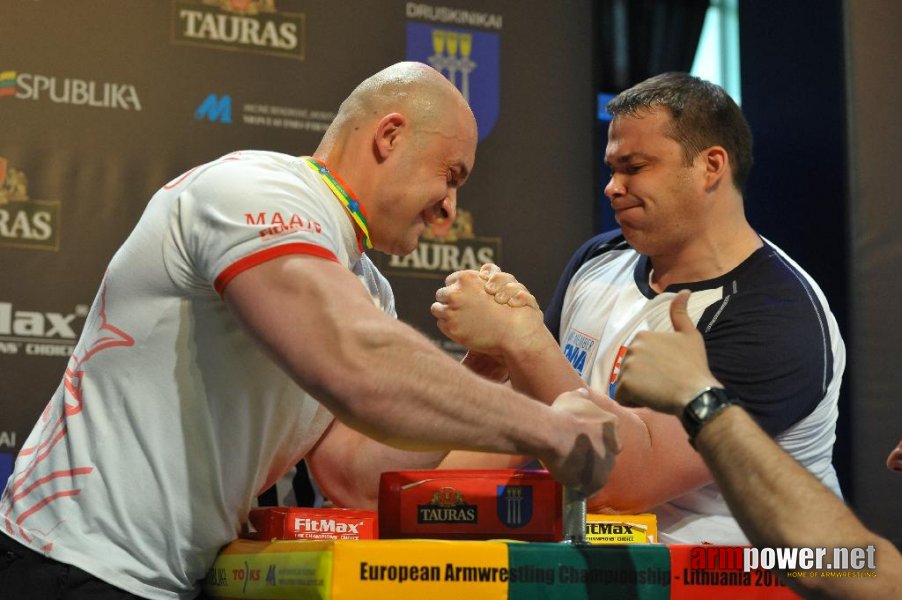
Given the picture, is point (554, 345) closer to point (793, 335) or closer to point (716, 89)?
point (793, 335)

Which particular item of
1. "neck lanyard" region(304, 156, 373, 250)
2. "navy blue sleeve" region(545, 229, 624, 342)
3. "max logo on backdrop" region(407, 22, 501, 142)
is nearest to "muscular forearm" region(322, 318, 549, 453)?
"neck lanyard" region(304, 156, 373, 250)

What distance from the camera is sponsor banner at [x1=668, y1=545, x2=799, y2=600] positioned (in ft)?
4.22

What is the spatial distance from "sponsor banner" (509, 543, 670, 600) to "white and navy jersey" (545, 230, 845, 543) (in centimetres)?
88

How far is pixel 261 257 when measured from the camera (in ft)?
4.26

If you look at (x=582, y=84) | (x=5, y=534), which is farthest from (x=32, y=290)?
(x=582, y=84)

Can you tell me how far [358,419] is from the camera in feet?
4.17

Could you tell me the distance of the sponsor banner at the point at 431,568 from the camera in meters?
1.17

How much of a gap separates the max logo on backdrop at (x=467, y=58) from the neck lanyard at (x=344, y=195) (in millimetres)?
1718

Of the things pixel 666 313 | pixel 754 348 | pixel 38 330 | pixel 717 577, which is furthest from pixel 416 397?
pixel 38 330

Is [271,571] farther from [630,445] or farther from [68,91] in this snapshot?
[68,91]

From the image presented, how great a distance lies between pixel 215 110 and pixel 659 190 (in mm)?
1390

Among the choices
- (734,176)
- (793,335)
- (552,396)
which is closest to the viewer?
(552,396)

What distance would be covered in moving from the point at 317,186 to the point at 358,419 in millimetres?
478

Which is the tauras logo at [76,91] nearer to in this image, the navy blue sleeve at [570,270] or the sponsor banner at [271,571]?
the navy blue sleeve at [570,270]
